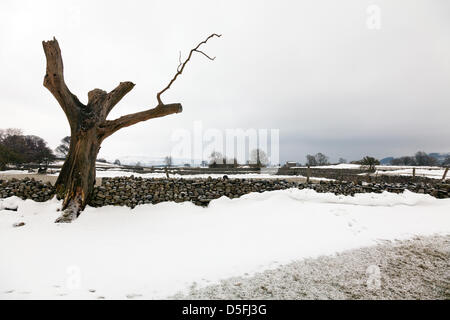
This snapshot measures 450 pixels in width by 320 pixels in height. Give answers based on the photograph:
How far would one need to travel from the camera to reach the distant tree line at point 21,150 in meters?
26.0

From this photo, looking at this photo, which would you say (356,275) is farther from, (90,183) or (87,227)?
(90,183)

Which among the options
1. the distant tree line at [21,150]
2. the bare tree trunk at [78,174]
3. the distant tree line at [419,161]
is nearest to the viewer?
the bare tree trunk at [78,174]

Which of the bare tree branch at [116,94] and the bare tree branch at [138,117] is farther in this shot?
the bare tree branch at [116,94]

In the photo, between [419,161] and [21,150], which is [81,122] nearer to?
[21,150]

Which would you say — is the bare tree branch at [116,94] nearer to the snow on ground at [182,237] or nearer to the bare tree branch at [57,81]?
the bare tree branch at [57,81]

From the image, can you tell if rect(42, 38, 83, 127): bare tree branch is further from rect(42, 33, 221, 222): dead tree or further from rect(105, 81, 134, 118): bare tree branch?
rect(105, 81, 134, 118): bare tree branch

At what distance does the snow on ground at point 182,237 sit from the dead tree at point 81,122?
23.4 inches

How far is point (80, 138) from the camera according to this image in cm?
630

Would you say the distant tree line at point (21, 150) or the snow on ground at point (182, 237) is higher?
the distant tree line at point (21, 150)

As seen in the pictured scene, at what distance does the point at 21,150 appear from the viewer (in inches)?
1640

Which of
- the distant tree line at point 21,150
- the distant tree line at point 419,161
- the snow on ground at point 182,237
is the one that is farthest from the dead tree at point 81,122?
the distant tree line at point 419,161
